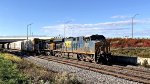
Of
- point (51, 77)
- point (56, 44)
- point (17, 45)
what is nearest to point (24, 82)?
point (51, 77)

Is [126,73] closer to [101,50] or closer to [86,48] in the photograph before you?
[101,50]

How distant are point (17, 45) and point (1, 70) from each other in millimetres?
58384

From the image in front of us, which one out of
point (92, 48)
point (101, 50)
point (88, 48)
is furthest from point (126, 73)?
point (88, 48)

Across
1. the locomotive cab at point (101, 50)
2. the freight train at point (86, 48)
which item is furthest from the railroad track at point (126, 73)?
the freight train at point (86, 48)

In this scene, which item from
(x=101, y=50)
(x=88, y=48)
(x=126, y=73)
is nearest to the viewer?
(x=126, y=73)

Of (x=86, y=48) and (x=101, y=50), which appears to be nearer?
(x=101, y=50)

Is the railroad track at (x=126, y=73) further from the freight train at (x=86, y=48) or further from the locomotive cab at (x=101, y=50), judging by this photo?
the freight train at (x=86, y=48)

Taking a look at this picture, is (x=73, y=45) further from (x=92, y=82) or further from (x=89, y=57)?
(x=92, y=82)

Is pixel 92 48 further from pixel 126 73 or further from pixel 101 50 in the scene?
pixel 126 73

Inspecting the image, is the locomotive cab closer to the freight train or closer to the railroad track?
the freight train

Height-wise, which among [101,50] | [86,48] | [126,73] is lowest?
[126,73]

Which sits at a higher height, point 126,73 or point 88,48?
point 88,48

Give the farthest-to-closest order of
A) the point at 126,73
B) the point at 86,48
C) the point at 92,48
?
the point at 86,48 < the point at 92,48 < the point at 126,73

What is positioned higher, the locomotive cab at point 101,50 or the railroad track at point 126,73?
the locomotive cab at point 101,50
